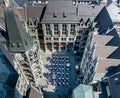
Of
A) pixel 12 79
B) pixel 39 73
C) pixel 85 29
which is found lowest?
pixel 39 73

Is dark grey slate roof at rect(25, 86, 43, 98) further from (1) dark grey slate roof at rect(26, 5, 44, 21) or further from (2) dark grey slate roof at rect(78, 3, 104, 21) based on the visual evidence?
(2) dark grey slate roof at rect(78, 3, 104, 21)

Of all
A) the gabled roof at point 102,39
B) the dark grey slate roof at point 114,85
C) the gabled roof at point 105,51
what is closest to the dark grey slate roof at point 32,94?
the dark grey slate roof at point 114,85

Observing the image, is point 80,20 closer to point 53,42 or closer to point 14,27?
point 53,42

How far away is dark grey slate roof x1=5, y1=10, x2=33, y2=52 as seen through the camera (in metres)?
40.5

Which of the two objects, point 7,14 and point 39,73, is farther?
point 39,73

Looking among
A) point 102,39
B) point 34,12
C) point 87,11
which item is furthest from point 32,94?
point 87,11

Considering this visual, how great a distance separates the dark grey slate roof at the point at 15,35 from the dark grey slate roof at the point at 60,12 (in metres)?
20.4

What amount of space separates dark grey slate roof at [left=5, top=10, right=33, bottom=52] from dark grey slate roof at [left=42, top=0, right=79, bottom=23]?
20.4 meters

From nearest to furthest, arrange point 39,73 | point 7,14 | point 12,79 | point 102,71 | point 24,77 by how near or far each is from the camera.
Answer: point 12,79, point 7,14, point 102,71, point 24,77, point 39,73

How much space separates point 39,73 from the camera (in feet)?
196

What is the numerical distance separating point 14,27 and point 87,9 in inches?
1302

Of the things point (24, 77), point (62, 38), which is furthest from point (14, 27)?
point (62, 38)

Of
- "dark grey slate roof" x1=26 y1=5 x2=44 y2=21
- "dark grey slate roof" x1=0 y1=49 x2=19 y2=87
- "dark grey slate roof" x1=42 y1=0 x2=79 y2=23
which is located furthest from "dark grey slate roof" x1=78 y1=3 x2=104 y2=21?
"dark grey slate roof" x1=0 y1=49 x2=19 y2=87

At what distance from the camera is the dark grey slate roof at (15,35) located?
40.5 metres
